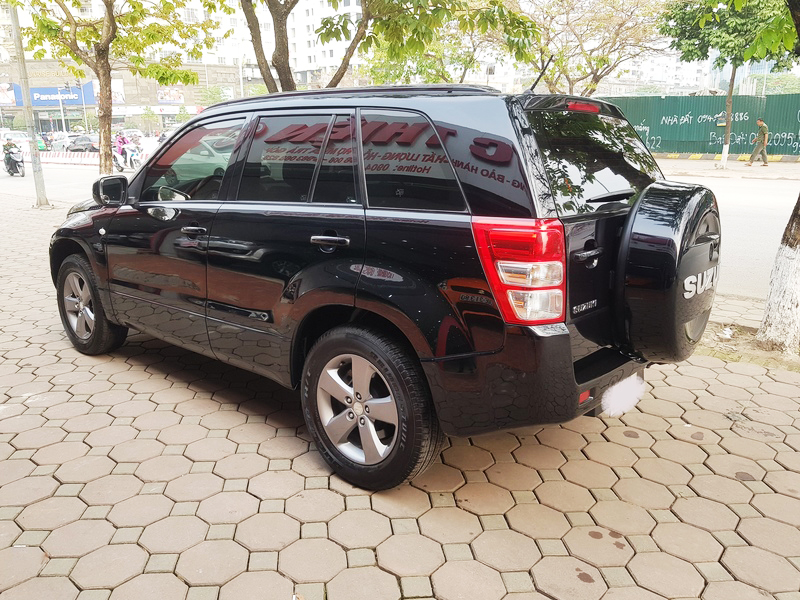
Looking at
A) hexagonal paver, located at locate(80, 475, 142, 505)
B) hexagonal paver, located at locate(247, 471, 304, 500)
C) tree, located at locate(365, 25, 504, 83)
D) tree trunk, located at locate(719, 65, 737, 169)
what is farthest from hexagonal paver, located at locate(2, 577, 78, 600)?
tree, located at locate(365, 25, 504, 83)

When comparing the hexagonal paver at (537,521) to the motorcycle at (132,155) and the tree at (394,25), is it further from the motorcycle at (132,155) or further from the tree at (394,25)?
the motorcycle at (132,155)

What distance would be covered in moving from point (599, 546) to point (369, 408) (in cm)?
112

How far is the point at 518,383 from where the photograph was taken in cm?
251

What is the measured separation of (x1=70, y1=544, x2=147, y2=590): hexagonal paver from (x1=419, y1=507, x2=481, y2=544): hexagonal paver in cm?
116

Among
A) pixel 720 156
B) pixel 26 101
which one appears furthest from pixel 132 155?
pixel 720 156

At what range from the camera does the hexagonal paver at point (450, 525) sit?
2711 mm

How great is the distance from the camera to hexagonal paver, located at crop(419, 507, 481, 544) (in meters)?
2.71

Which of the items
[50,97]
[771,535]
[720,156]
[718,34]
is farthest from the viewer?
[50,97]

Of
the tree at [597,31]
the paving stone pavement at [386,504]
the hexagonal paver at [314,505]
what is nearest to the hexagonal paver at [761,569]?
the paving stone pavement at [386,504]

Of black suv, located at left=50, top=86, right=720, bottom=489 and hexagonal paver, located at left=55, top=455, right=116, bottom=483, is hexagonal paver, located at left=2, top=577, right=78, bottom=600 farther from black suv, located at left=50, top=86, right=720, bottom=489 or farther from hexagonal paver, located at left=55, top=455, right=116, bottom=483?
black suv, located at left=50, top=86, right=720, bottom=489

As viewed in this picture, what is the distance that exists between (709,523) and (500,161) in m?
1.81

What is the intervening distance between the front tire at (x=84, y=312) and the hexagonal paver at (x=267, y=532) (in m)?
2.45

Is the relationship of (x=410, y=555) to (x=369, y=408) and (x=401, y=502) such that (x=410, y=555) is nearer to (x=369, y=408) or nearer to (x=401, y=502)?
(x=401, y=502)

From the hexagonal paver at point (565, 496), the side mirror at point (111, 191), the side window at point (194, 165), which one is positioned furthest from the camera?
the side mirror at point (111, 191)
